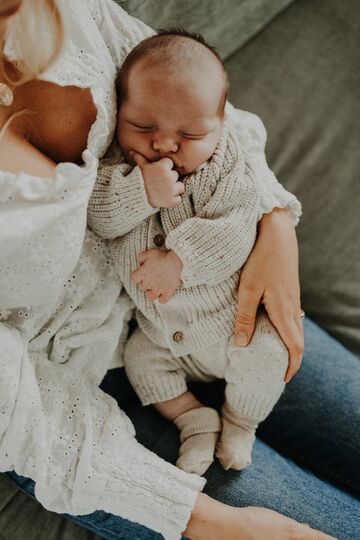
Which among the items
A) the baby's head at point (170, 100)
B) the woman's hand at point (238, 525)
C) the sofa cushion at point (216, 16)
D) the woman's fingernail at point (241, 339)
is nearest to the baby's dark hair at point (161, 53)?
the baby's head at point (170, 100)

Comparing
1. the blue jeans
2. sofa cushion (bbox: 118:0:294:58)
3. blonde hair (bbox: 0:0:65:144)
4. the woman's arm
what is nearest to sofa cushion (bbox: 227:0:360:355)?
sofa cushion (bbox: 118:0:294:58)

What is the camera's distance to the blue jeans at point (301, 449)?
3.23ft

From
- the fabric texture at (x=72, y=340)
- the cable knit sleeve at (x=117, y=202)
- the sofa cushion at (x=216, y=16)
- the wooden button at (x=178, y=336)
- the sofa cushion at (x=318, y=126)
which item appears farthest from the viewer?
the sofa cushion at (x=318, y=126)

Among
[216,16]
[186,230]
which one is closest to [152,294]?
[186,230]

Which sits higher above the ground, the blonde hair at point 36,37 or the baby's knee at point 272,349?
the blonde hair at point 36,37

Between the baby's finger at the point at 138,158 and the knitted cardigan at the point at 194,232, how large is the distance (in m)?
0.02

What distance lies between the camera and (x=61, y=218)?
80 cm

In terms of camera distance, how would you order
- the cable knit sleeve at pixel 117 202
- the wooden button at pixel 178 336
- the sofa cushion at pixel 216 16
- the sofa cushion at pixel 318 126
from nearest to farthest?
the cable knit sleeve at pixel 117 202 → the wooden button at pixel 178 336 → the sofa cushion at pixel 216 16 → the sofa cushion at pixel 318 126

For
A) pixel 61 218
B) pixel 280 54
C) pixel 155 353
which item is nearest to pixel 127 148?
pixel 61 218

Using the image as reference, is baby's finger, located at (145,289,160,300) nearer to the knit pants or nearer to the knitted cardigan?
the knitted cardigan

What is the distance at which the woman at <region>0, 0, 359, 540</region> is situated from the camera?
2.68 feet

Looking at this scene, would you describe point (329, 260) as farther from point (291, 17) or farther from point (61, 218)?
point (61, 218)

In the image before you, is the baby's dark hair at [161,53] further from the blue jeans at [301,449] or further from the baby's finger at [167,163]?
the blue jeans at [301,449]

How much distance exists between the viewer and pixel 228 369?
1.04 meters
